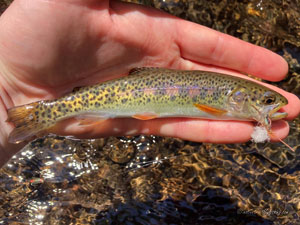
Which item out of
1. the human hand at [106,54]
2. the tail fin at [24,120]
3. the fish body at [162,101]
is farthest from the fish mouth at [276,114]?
the tail fin at [24,120]

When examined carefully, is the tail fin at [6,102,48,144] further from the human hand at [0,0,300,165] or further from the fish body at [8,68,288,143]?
the human hand at [0,0,300,165]

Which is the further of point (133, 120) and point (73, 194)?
point (73, 194)

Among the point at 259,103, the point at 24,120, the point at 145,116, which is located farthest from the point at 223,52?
the point at 24,120

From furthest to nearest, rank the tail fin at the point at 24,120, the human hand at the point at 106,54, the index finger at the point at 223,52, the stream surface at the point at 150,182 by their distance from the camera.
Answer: the stream surface at the point at 150,182 → the index finger at the point at 223,52 → the tail fin at the point at 24,120 → the human hand at the point at 106,54

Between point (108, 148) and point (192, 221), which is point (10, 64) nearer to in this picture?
point (108, 148)

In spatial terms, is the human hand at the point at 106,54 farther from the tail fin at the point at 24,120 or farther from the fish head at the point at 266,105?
the tail fin at the point at 24,120

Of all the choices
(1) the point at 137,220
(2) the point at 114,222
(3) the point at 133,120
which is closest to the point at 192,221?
(1) the point at 137,220

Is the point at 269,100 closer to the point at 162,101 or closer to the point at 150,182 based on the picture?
the point at 162,101

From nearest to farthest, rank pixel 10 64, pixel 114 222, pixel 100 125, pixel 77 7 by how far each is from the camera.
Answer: pixel 77 7 < pixel 10 64 < pixel 100 125 < pixel 114 222
